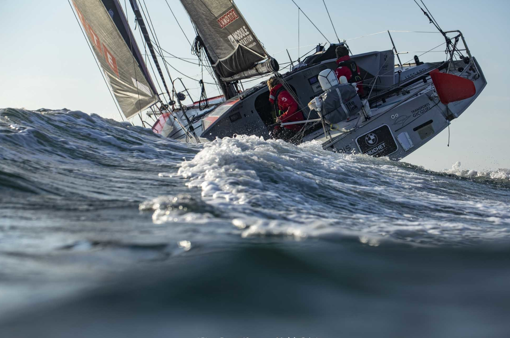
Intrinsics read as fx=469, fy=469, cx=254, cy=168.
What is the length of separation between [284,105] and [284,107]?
0.13 feet

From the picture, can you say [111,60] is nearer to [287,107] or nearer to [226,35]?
[226,35]

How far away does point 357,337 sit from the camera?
0.92 m

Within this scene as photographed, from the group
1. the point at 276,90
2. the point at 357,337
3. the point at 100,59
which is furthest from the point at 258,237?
the point at 100,59

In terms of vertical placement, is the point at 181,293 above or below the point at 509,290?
above

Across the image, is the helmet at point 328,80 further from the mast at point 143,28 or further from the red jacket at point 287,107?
the mast at point 143,28

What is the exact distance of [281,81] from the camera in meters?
7.14

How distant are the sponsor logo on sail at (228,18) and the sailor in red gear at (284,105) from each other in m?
1.54

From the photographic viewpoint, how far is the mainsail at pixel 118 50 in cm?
907

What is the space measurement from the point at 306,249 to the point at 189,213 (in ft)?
1.65

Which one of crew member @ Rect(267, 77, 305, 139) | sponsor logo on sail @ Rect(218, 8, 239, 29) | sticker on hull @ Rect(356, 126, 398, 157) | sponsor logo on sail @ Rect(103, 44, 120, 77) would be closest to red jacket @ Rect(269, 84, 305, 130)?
crew member @ Rect(267, 77, 305, 139)

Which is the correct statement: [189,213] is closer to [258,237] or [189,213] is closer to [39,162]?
[258,237]

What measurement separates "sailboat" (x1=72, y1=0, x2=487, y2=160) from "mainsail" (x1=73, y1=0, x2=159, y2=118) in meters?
0.02

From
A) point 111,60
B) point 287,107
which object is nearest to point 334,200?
point 287,107

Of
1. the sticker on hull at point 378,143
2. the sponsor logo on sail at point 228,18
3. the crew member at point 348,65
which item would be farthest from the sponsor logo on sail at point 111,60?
the sticker on hull at point 378,143
